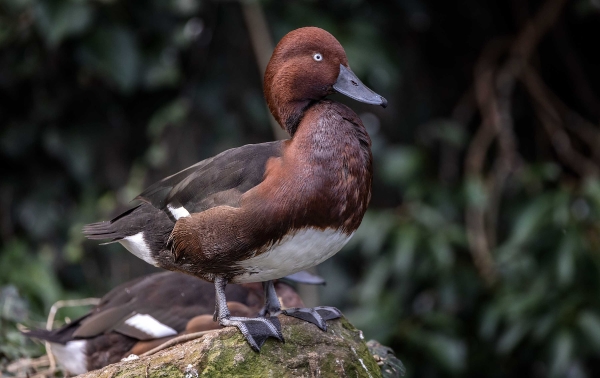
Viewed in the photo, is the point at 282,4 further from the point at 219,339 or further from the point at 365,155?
the point at 219,339

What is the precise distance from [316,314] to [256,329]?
0.25 m

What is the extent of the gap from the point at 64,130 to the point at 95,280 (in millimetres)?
1007

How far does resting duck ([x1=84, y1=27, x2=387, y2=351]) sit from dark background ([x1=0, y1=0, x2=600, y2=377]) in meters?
1.62

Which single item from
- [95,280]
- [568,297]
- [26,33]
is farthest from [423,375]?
[26,33]

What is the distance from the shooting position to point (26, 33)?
4.68 meters

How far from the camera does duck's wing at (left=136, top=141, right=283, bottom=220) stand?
229 centimetres

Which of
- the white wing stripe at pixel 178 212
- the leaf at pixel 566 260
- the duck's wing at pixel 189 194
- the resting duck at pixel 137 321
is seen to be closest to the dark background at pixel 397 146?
the leaf at pixel 566 260

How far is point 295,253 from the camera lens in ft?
7.29

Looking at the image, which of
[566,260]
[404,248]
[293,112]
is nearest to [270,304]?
[293,112]

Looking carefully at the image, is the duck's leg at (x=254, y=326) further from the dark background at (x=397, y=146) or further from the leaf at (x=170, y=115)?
the leaf at (x=170, y=115)

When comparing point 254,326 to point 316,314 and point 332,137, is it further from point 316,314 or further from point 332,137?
point 332,137

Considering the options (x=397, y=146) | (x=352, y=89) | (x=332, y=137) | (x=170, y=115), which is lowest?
(x=397, y=146)

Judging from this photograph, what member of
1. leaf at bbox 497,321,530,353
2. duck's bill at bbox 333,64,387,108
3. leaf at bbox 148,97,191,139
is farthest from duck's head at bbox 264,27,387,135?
leaf at bbox 148,97,191,139

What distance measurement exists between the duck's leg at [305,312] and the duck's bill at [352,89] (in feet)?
2.25
